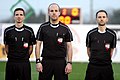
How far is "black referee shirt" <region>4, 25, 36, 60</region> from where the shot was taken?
6.97 m

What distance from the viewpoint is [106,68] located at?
22.9 feet

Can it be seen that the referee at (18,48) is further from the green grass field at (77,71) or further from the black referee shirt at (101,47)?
the green grass field at (77,71)

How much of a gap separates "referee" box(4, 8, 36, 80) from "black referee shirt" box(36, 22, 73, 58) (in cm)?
29

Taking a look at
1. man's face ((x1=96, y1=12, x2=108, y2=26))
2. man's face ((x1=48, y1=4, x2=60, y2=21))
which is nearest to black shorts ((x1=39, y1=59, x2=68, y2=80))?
man's face ((x1=48, y1=4, x2=60, y2=21))

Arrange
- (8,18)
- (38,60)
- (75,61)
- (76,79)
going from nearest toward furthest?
1. (38,60)
2. (76,79)
3. (75,61)
4. (8,18)

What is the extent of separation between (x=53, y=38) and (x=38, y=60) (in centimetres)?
45

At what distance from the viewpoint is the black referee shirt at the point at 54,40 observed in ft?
22.4

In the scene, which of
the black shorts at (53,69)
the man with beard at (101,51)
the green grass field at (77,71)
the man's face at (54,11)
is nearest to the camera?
the man's face at (54,11)

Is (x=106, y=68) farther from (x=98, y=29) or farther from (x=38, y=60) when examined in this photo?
(x=38, y=60)

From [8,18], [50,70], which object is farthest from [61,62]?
[8,18]

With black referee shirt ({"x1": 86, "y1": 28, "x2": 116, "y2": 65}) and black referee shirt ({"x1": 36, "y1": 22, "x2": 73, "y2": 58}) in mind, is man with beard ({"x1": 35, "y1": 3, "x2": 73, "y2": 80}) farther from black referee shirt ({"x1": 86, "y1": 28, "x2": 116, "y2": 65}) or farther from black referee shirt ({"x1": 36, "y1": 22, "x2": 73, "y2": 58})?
black referee shirt ({"x1": 86, "y1": 28, "x2": 116, "y2": 65})

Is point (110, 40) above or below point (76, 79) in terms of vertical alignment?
above

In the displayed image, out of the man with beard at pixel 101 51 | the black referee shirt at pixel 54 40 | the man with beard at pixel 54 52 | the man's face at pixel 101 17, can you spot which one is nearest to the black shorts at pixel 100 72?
the man with beard at pixel 101 51

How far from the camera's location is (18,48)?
22.9 feet
